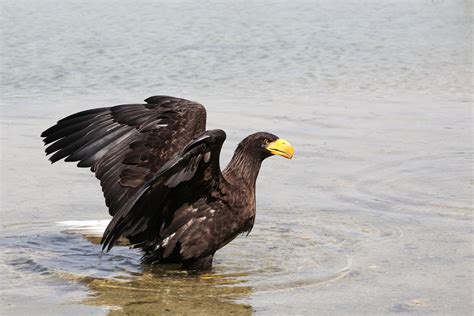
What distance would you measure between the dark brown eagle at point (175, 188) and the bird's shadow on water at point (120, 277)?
16 cm

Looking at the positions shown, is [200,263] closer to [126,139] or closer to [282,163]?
[126,139]

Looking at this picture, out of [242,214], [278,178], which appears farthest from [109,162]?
[278,178]

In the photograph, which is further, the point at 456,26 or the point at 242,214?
the point at 456,26

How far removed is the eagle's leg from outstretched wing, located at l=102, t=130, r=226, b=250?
23 centimetres

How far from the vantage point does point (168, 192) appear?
5891 millimetres

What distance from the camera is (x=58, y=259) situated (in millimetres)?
6223

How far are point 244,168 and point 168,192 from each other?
0.51 meters

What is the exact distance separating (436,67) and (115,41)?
4419 millimetres

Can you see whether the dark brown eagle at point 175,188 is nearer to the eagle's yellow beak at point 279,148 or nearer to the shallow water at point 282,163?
the eagle's yellow beak at point 279,148

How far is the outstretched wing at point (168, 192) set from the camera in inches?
211

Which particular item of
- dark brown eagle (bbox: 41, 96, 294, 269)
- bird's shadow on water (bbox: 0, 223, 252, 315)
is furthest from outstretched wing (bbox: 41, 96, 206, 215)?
bird's shadow on water (bbox: 0, 223, 252, 315)

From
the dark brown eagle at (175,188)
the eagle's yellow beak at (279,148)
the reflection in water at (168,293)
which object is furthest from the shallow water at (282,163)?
the eagle's yellow beak at (279,148)

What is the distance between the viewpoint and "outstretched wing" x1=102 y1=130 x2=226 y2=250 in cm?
537

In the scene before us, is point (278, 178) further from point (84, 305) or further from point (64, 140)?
point (84, 305)
